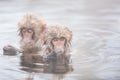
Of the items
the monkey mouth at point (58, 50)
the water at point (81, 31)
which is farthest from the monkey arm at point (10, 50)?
the monkey mouth at point (58, 50)

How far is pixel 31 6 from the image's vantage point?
1.61 m

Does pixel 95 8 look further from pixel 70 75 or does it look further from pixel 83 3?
pixel 70 75

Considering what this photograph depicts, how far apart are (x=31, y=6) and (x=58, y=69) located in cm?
36

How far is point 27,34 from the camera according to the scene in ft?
4.56

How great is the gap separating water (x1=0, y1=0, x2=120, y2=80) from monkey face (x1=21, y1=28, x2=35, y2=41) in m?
0.03

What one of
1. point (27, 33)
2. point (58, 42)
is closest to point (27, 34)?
point (27, 33)

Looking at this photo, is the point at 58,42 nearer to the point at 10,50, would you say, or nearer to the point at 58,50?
the point at 58,50

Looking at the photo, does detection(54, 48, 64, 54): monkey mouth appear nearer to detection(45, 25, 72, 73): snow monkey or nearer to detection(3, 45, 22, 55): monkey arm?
detection(45, 25, 72, 73): snow monkey

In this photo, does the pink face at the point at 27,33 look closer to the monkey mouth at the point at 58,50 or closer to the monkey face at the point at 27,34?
the monkey face at the point at 27,34

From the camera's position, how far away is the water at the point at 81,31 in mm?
1307

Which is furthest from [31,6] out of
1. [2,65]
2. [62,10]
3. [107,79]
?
[107,79]

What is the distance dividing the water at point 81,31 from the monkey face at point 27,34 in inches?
1.3

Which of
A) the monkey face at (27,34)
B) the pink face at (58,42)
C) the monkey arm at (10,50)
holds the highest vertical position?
the monkey face at (27,34)

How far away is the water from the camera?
1.31 metres
